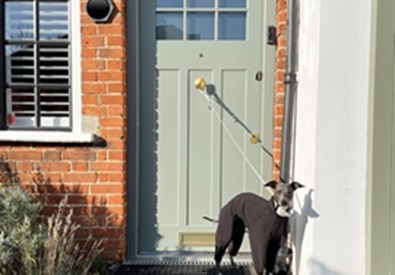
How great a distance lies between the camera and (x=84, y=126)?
270 centimetres

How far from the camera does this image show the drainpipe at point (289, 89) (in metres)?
2.49

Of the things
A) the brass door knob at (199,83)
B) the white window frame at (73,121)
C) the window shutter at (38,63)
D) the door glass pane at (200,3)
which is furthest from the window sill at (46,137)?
the door glass pane at (200,3)

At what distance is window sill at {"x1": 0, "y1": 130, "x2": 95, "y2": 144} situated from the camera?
8.66ft

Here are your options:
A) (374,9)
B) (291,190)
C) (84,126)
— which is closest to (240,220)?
(291,190)

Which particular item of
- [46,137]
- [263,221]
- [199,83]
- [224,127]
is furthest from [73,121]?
[263,221]

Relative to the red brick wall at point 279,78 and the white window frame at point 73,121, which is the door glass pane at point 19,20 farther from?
the red brick wall at point 279,78

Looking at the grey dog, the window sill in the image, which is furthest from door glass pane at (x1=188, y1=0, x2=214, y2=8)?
the grey dog

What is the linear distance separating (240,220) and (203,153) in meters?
0.68

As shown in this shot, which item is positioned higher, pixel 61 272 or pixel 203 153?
pixel 203 153

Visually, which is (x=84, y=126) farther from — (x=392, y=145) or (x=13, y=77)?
(x=392, y=145)

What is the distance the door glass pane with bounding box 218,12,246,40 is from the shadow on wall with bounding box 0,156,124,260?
1.66 meters

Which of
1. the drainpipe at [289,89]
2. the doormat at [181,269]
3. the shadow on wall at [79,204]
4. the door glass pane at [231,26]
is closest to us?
the drainpipe at [289,89]

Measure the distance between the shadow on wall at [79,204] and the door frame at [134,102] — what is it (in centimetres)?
14

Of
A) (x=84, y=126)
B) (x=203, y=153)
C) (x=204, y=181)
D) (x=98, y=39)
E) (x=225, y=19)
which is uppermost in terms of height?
(x=225, y=19)
